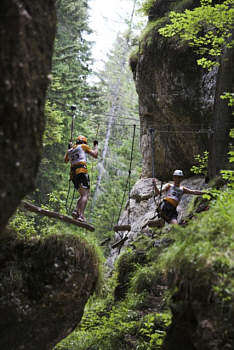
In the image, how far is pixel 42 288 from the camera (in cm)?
625

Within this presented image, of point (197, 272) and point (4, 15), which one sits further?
point (197, 272)

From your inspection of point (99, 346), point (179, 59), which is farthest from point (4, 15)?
point (179, 59)

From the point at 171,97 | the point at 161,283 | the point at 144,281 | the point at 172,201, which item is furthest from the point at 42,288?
the point at 171,97

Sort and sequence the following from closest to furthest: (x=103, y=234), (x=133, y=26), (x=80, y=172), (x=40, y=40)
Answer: (x=40, y=40) < (x=80, y=172) < (x=103, y=234) < (x=133, y=26)

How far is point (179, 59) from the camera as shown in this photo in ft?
40.9

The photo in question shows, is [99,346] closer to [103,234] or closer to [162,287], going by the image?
[162,287]

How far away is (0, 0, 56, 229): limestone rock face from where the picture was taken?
3115 millimetres

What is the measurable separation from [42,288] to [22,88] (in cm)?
418

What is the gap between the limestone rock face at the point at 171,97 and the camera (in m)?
12.0

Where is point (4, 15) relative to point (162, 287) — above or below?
above

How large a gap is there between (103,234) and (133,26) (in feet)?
45.6

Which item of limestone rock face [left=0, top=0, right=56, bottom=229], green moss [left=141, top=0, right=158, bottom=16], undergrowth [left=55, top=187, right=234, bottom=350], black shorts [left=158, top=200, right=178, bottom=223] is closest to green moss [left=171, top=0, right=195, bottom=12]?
green moss [left=141, top=0, right=158, bottom=16]

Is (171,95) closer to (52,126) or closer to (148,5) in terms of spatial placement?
(148,5)

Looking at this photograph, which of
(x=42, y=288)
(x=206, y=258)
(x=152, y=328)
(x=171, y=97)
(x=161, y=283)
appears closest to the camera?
A: (x=206, y=258)
